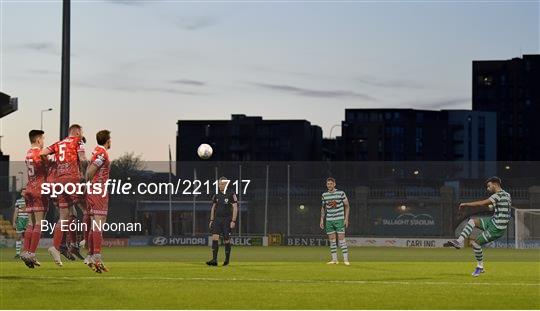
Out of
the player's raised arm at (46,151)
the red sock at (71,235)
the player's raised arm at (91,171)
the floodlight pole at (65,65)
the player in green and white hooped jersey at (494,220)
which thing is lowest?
the red sock at (71,235)

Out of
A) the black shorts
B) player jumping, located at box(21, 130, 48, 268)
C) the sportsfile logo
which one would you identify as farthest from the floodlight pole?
the sportsfile logo

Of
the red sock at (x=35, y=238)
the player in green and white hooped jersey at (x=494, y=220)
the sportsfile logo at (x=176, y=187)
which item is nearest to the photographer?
the red sock at (x=35, y=238)

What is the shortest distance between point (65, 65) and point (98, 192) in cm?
607

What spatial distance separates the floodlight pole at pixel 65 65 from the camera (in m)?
24.8

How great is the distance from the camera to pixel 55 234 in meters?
21.9

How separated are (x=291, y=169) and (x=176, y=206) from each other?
6.10 metres

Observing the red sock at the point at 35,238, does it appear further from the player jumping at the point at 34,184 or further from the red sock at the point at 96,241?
the red sock at the point at 96,241

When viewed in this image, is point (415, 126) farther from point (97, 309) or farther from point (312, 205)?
point (97, 309)

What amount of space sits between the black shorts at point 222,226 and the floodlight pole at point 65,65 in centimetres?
421

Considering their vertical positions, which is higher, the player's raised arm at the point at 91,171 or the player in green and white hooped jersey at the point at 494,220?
the player's raised arm at the point at 91,171

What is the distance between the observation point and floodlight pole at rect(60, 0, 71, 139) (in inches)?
976

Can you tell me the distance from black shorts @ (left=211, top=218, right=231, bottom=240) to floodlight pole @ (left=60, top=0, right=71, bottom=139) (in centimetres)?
421

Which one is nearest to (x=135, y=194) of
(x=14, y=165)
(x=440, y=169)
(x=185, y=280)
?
(x=14, y=165)

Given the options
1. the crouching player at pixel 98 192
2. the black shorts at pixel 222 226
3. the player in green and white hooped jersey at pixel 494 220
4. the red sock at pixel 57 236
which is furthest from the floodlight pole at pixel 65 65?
the player in green and white hooped jersey at pixel 494 220
